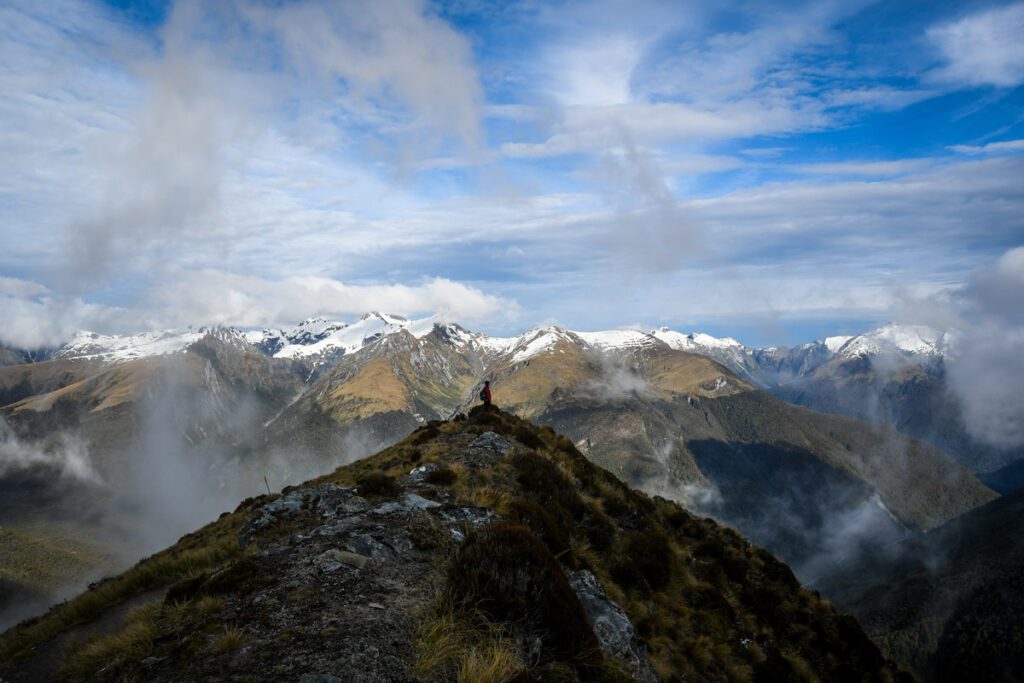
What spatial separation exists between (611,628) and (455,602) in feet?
15.1

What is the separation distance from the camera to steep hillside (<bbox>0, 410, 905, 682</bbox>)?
848 centimetres

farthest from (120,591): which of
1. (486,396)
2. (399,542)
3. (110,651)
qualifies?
(486,396)

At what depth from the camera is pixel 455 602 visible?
31.6ft

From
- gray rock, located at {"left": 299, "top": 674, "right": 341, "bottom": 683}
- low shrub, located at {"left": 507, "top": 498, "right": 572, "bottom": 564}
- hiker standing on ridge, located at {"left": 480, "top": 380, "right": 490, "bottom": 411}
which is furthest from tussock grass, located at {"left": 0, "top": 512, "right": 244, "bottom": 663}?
hiker standing on ridge, located at {"left": 480, "top": 380, "right": 490, "bottom": 411}

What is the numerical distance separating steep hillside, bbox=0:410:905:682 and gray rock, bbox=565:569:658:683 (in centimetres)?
5

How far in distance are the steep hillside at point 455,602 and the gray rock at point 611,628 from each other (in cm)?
5

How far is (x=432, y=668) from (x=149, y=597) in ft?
39.6

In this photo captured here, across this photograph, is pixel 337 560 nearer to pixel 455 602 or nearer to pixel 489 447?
pixel 455 602

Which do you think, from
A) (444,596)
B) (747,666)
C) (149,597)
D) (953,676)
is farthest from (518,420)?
(953,676)

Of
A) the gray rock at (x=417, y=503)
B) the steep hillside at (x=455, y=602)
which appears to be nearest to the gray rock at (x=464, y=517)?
the steep hillside at (x=455, y=602)

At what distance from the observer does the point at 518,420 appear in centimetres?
3209

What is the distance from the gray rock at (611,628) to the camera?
1164 centimetres

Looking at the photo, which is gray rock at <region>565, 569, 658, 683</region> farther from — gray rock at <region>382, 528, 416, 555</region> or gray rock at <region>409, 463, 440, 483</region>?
gray rock at <region>409, 463, 440, 483</region>

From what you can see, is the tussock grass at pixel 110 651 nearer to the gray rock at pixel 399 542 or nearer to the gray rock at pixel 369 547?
the gray rock at pixel 369 547
